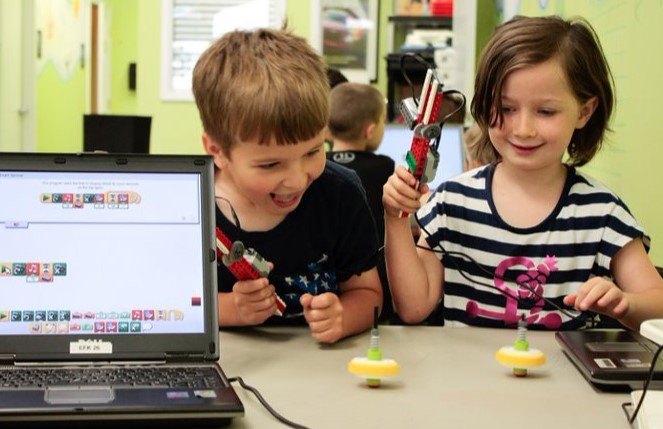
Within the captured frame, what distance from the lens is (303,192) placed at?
1237mm


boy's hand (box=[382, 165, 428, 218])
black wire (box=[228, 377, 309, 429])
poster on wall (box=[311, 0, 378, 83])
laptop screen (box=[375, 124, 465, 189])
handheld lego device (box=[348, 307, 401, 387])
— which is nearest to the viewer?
black wire (box=[228, 377, 309, 429])

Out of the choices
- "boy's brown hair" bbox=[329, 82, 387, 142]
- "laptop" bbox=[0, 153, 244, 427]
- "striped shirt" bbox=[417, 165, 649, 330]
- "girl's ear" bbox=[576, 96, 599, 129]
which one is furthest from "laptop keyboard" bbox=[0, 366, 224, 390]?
"boy's brown hair" bbox=[329, 82, 387, 142]

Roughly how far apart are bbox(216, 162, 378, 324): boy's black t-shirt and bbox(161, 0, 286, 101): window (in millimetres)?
4318

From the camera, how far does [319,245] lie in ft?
4.21

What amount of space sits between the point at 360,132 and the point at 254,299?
179 centimetres

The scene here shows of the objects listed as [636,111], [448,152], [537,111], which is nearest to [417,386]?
[537,111]

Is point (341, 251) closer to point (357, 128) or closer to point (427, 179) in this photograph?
point (427, 179)

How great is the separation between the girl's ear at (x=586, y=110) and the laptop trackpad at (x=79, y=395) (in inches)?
33.2

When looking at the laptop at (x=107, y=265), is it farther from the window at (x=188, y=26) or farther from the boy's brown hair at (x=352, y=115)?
the window at (x=188, y=26)

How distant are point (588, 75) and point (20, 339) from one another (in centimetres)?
87

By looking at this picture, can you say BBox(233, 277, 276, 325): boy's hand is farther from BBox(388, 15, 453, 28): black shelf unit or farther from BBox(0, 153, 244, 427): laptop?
BBox(388, 15, 453, 28): black shelf unit

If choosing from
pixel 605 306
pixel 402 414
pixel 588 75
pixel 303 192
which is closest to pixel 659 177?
pixel 588 75

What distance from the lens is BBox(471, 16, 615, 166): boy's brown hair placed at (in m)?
1.31

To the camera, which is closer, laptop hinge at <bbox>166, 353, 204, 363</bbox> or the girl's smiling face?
laptop hinge at <bbox>166, 353, 204, 363</bbox>
